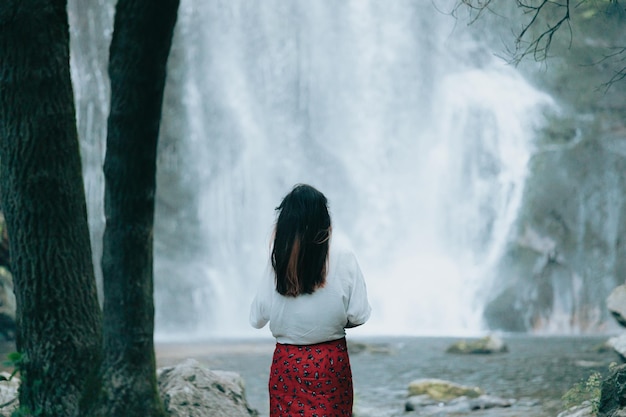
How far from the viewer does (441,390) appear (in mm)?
9672

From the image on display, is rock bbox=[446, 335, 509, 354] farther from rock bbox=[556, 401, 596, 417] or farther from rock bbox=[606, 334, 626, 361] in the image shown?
rock bbox=[556, 401, 596, 417]

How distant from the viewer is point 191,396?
227 inches

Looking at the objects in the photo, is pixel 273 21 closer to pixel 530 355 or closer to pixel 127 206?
pixel 530 355

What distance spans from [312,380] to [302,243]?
1.76 feet

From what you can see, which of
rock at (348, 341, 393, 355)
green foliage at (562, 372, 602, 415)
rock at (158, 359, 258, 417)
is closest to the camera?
rock at (158, 359, 258, 417)

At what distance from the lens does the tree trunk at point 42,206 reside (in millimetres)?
4621

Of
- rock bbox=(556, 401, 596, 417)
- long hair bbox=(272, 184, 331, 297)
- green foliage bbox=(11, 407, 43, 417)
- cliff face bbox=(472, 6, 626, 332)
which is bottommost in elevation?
rock bbox=(556, 401, 596, 417)

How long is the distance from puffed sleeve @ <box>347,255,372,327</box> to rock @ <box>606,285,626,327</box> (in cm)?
967

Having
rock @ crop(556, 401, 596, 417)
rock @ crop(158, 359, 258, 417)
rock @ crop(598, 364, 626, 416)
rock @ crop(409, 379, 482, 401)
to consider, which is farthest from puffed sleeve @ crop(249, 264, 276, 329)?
rock @ crop(409, 379, 482, 401)

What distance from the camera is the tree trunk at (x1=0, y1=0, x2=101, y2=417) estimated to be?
4.62 m

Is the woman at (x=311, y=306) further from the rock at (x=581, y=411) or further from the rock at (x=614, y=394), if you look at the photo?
the rock at (x=581, y=411)

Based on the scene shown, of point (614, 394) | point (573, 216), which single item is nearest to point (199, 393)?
point (614, 394)

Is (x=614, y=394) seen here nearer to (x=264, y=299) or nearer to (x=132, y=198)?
(x=264, y=299)

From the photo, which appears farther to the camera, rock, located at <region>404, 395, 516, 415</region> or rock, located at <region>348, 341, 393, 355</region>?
rock, located at <region>348, 341, 393, 355</region>
